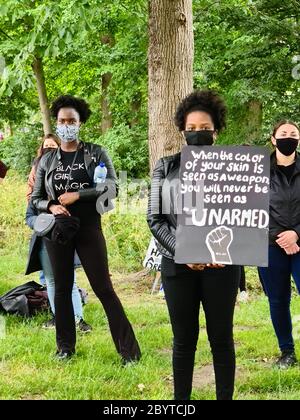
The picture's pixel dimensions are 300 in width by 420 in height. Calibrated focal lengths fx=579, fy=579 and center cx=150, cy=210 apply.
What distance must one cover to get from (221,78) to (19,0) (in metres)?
7.07

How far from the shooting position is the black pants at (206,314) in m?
3.35

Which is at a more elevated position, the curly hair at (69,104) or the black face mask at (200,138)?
the curly hair at (69,104)

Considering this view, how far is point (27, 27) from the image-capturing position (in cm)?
1683

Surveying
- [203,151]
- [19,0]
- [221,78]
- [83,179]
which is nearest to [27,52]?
[19,0]

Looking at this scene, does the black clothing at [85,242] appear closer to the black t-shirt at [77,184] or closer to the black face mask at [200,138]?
the black t-shirt at [77,184]

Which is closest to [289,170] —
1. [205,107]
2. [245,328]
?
[205,107]

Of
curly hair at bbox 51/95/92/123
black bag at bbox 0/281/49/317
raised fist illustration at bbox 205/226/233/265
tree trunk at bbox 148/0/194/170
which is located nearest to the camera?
raised fist illustration at bbox 205/226/233/265

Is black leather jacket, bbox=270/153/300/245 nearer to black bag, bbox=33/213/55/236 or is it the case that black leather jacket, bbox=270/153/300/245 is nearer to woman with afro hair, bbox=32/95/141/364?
woman with afro hair, bbox=32/95/141/364

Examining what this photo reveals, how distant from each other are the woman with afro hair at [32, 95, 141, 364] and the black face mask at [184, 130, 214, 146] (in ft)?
3.97

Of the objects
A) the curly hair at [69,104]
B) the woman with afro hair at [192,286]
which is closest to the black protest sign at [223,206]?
the woman with afro hair at [192,286]

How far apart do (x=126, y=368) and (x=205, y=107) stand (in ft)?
7.05

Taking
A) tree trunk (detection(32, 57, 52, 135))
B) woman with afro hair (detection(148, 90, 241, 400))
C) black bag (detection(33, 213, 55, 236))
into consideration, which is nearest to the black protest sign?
woman with afro hair (detection(148, 90, 241, 400))

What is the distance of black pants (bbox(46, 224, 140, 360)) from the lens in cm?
454

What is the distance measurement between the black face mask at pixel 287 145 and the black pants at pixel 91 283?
1.55m
